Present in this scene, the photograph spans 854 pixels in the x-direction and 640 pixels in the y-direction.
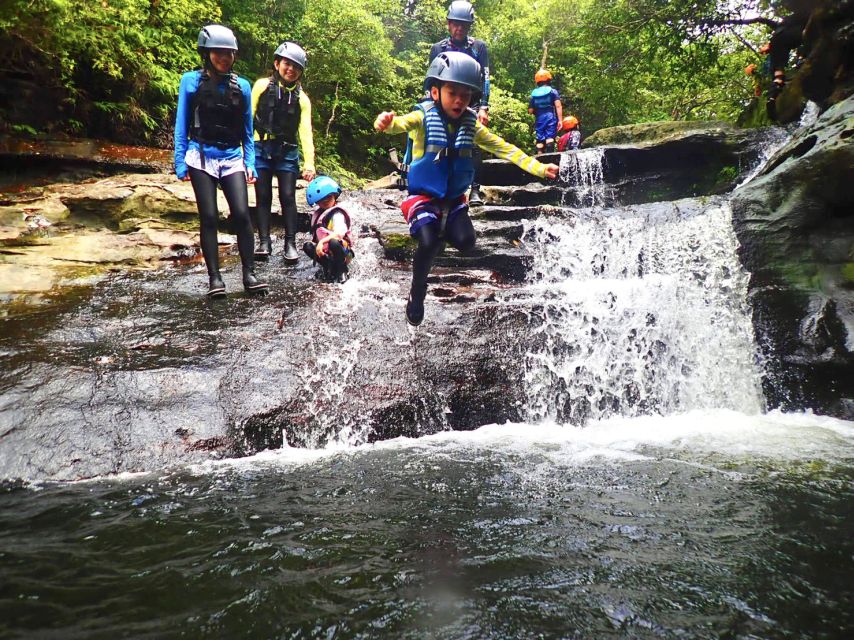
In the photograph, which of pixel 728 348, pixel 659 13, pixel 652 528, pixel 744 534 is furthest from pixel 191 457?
pixel 659 13

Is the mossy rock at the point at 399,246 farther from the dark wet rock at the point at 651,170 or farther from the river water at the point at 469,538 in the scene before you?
the dark wet rock at the point at 651,170

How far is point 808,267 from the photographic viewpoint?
609 cm

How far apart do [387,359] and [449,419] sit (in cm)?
89

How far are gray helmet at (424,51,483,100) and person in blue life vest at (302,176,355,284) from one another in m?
2.75

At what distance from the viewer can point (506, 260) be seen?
7480 millimetres

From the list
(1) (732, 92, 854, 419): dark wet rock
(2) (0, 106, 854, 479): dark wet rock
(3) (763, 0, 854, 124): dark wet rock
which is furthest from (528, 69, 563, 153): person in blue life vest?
(1) (732, 92, 854, 419): dark wet rock

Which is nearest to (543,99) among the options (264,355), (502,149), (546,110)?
(546,110)

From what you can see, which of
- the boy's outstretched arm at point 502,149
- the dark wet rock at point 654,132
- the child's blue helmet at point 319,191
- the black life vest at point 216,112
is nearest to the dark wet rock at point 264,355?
the child's blue helmet at point 319,191

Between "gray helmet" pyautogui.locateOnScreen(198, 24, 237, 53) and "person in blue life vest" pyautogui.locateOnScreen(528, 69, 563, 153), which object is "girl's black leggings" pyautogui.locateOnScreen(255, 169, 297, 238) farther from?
"person in blue life vest" pyautogui.locateOnScreen(528, 69, 563, 153)

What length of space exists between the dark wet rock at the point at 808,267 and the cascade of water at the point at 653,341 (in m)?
0.25

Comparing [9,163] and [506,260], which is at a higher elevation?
[9,163]

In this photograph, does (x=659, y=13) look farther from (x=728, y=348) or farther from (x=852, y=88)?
(x=728, y=348)

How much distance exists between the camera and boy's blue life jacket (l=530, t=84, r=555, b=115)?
13.4 meters

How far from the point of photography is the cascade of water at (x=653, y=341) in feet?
18.2
